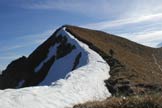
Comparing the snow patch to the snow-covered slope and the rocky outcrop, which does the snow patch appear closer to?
the rocky outcrop

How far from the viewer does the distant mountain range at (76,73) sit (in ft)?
59.0

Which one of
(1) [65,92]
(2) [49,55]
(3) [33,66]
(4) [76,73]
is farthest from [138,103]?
(3) [33,66]

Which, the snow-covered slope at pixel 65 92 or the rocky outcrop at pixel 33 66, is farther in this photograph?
the rocky outcrop at pixel 33 66

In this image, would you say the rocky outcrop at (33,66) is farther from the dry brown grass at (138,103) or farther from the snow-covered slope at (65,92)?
the dry brown grass at (138,103)

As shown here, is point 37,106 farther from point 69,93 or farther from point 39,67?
point 39,67

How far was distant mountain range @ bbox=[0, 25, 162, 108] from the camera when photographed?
18.0 m

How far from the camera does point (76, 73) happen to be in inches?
933

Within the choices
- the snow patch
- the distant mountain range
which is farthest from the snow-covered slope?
the snow patch

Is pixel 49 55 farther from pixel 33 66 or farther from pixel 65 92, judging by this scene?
pixel 65 92

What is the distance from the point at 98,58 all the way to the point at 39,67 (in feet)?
61.2

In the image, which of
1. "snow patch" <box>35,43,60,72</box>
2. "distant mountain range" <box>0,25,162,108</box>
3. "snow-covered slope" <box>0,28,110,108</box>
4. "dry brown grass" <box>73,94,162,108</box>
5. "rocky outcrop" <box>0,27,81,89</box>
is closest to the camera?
"dry brown grass" <box>73,94,162,108</box>

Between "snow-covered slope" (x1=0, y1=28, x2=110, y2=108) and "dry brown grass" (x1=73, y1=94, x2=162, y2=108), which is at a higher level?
"dry brown grass" (x1=73, y1=94, x2=162, y2=108)

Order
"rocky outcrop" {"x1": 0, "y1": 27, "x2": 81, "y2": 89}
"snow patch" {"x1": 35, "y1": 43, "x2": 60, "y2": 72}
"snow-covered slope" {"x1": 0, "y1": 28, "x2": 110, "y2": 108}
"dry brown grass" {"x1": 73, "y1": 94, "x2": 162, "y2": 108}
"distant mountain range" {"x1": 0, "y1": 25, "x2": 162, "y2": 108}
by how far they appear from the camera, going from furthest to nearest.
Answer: "snow patch" {"x1": 35, "y1": 43, "x2": 60, "y2": 72}
"rocky outcrop" {"x1": 0, "y1": 27, "x2": 81, "y2": 89}
"distant mountain range" {"x1": 0, "y1": 25, "x2": 162, "y2": 108}
"snow-covered slope" {"x1": 0, "y1": 28, "x2": 110, "y2": 108}
"dry brown grass" {"x1": 73, "y1": 94, "x2": 162, "y2": 108}

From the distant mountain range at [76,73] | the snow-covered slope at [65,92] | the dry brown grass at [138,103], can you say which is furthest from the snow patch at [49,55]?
the dry brown grass at [138,103]
